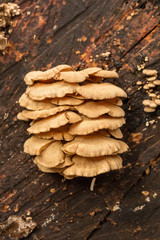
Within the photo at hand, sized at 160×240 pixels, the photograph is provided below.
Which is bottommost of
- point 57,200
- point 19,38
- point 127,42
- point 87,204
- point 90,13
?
point 87,204

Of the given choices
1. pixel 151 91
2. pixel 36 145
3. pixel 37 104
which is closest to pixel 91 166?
pixel 36 145

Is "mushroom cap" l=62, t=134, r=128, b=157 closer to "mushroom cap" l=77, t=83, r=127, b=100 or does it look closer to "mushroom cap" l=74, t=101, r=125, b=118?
"mushroom cap" l=74, t=101, r=125, b=118

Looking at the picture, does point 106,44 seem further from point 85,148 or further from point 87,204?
point 87,204

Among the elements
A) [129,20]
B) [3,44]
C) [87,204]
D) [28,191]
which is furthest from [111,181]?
[3,44]

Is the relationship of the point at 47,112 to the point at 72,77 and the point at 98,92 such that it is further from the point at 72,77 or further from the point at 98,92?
the point at 98,92

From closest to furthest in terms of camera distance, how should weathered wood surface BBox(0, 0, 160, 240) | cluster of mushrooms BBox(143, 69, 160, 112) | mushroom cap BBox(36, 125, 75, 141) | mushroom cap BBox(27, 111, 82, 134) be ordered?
mushroom cap BBox(27, 111, 82, 134) → mushroom cap BBox(36, 125, 75, 141) → cluster of mushrooms BBox(143, 69, 160, 112) → weathered wood surface BBox(0, 0, 160, 240)

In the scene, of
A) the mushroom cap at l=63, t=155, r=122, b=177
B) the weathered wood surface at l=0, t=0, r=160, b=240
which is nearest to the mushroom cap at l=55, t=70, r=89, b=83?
the weathered wood surface at l=0, t=0, r=160, b=240
